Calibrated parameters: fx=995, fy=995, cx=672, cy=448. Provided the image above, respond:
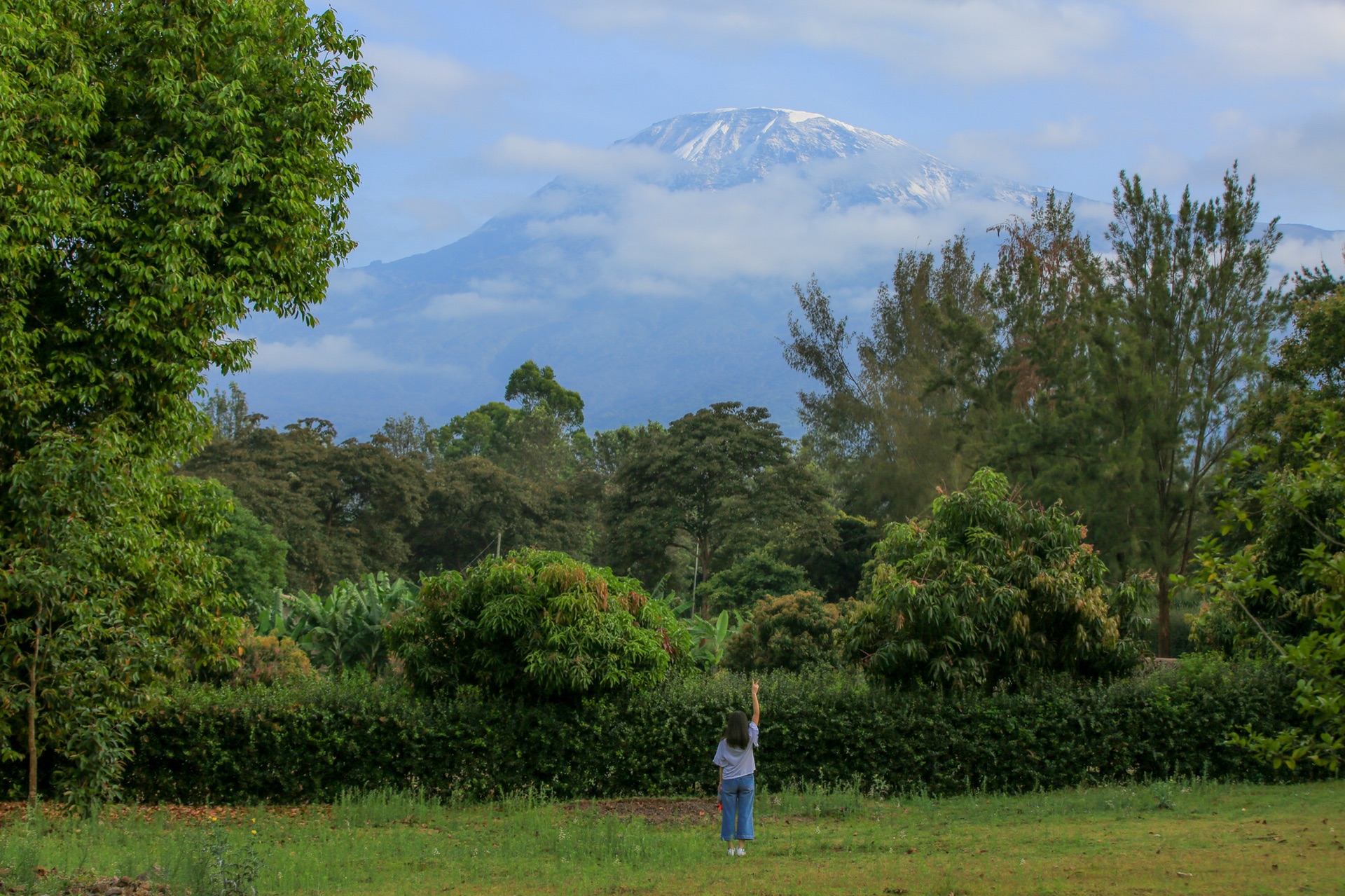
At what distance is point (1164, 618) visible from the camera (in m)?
26.3

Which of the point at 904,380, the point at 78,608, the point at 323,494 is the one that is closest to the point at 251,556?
the point at 323,494

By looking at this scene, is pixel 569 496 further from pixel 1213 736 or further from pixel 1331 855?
pixel 1331 855

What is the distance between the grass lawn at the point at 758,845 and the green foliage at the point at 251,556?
21.3 metres

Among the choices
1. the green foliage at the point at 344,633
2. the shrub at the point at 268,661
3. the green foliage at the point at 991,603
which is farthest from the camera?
the green foliage at the point at 344,633

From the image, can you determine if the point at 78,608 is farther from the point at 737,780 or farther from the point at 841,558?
the point at 841,558

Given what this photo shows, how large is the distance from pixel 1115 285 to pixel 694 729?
73.1 feet

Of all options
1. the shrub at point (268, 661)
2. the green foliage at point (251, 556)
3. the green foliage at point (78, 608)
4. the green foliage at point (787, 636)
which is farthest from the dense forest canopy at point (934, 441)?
the shrub at point (268, 661)

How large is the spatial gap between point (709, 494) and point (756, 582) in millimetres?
11590

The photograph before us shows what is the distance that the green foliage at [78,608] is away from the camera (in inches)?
419

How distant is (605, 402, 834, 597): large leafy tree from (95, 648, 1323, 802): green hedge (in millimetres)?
27387

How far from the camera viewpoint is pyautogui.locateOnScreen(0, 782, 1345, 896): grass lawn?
24.1 feet

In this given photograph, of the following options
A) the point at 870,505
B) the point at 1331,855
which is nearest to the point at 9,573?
the point at 1331,855

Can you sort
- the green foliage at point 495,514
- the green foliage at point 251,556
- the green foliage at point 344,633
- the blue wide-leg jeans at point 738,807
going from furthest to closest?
the green foliage at point 495,514
the green foliage at point 251,556
the green foliage at point 344,633
the blue wide-leg jeans at point 738,807

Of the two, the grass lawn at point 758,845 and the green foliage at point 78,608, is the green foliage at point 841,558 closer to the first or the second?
the grass lawn at point 758,845
